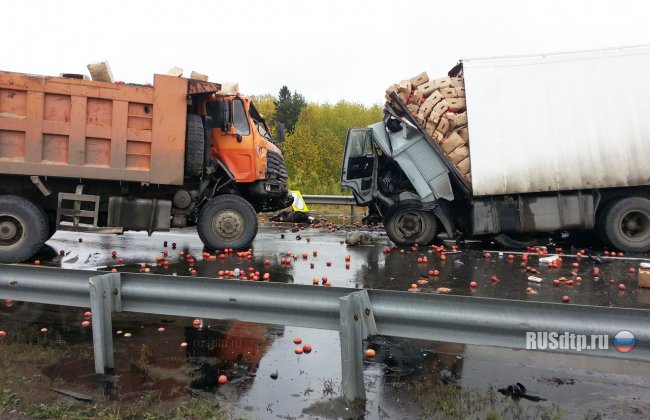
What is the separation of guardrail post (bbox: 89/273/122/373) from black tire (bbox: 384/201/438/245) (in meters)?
7.81

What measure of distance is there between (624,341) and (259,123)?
9092 millimetres

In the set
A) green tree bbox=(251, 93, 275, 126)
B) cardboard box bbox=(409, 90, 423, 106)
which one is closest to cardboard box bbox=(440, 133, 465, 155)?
cardboard box bbox=(409, 90, 423, 106)

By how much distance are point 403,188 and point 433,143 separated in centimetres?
131

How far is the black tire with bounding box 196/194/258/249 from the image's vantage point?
9.74 metres

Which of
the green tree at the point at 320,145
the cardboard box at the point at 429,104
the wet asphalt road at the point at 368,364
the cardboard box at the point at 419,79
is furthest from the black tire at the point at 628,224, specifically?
the green tree at the point at 320,145

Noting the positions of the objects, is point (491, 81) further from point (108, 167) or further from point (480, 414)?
point (480, 414)

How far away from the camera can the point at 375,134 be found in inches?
446

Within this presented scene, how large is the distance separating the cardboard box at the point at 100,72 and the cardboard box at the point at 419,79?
5.83 m

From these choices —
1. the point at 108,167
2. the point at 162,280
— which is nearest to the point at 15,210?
the point at 108,167

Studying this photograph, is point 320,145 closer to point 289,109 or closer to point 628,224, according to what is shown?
point 289,109

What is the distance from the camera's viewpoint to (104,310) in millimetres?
3729

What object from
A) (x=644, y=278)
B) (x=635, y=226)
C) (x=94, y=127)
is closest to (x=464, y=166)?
(x=635, y=226)

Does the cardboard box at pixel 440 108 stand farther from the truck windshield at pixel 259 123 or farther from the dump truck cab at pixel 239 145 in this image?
the truck windshield at pixel 259 123

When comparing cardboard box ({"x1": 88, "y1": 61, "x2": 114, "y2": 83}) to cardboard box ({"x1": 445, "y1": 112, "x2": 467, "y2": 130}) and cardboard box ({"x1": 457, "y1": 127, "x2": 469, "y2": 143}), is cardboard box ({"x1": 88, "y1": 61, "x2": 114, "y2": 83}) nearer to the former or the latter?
cardboard box ({"x1": 445, "y1": 112, "x2": 467, "y2": 130})
